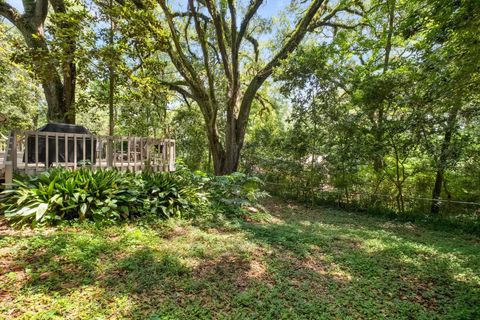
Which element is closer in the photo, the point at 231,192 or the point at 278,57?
the point at 231,192

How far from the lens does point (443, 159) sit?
5645 millimetres

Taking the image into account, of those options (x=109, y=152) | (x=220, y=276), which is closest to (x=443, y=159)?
(x=220, y=276)

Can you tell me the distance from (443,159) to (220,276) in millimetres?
5792

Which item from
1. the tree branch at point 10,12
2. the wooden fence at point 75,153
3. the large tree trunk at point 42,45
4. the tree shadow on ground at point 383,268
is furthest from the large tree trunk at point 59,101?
the tree shadow on ground at point 383,268

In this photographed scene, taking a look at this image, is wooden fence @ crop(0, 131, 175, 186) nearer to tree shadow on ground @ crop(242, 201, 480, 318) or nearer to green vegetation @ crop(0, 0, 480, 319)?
green vegetation @ crop(0, 0, 480, 319)

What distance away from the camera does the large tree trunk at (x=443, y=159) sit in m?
5.46

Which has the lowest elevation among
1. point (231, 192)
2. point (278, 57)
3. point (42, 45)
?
point (231, 192)

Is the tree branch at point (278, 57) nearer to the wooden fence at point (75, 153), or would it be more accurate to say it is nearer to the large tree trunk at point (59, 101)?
the wooden fence at point (75, 153)

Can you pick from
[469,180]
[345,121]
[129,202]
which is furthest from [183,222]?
[469,180]

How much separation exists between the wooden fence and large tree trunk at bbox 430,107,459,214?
662cm

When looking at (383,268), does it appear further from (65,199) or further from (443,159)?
(65,199)

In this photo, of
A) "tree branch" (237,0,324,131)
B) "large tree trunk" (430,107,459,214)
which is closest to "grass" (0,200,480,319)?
"large tree trunk" (430,107,459,214)

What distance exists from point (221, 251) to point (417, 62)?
Result: 13.9ft

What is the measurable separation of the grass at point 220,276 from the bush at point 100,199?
0.86ft
